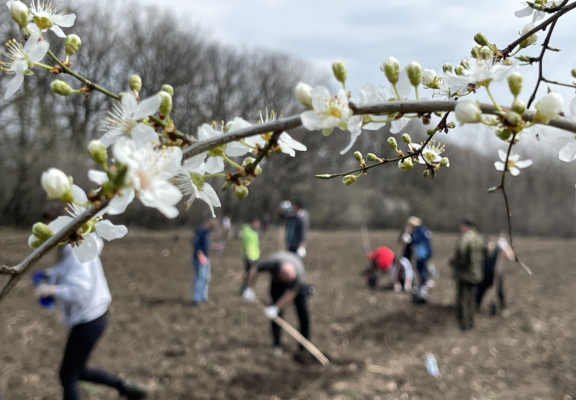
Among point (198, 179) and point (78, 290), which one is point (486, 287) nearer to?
point (78, 290)

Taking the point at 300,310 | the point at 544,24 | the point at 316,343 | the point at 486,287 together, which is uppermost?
the point at 544,24

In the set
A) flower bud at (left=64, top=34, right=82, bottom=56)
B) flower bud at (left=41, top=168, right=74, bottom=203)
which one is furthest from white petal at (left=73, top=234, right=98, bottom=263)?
flower bud at (left=64, top=34, right=82, bottom=56)

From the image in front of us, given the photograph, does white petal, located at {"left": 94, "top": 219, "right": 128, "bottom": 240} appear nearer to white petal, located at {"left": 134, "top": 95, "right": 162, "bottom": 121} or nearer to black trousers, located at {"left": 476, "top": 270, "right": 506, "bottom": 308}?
white petal, located at {"left": 134, "top": 95, "right": 162, "bottom": 121}

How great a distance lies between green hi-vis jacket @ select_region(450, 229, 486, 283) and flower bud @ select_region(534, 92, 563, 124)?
6419mm

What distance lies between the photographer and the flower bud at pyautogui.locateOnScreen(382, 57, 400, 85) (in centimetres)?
79

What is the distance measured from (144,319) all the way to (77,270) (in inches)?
142

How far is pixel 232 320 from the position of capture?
22.3 ft

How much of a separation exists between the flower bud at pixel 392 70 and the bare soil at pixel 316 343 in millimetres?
4303

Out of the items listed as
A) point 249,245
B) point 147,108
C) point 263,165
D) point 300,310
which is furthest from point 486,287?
point 263,165

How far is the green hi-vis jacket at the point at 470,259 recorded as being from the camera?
6645mm

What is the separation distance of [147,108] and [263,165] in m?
18.0

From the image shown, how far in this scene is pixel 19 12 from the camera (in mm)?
883

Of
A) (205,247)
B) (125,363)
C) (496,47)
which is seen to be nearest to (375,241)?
(205,247)

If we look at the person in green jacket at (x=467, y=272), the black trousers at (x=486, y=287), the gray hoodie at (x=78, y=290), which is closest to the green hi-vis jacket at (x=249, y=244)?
the person in green jacket at (x=467, y=272)
